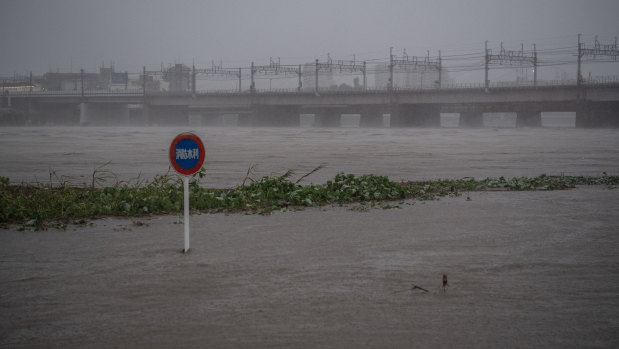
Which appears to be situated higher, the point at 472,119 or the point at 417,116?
the point at 417,116

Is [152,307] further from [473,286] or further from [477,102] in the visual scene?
[477,102]

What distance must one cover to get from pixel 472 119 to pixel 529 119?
11408 mm

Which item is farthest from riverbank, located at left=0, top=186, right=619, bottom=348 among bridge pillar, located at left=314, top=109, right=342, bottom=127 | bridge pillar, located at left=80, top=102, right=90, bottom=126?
bridge pillar, located at left=80, top=102, right=90, bottom=126

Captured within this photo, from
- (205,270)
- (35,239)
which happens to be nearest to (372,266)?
(205,270)

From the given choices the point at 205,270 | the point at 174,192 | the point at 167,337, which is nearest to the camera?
the point at 167,337

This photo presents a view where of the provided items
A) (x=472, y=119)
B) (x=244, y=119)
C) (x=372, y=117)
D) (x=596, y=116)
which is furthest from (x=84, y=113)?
(x=596, y=116)

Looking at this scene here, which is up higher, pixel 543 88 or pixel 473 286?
pixel 543 88

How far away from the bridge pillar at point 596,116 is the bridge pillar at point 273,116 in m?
53.1

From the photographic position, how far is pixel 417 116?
4281 inches

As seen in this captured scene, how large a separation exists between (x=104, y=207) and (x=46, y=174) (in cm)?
980

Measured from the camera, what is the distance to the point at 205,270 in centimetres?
770

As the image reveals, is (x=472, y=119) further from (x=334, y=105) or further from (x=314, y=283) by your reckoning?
(x=314, y=283)

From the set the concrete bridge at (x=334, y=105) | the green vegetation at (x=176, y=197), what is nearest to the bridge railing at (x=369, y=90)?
the concrete bridge at (x=334, y=105)

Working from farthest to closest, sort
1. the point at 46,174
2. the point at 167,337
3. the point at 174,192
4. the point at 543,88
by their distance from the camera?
the point at 543,88 → the point at 46,174 → the point at 174,192 → the point at 167,337
